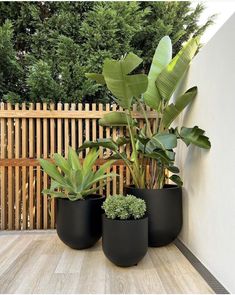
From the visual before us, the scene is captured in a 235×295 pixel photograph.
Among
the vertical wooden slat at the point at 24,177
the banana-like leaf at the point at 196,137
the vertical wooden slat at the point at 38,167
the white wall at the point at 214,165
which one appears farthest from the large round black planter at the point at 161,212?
the vertical wooden slat at the point at 24,177

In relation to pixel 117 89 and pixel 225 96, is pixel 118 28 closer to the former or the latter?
pixel 117 89

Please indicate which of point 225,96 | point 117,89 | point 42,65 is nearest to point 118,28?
point 42,65

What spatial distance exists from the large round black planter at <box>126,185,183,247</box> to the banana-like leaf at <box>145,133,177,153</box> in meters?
0.44

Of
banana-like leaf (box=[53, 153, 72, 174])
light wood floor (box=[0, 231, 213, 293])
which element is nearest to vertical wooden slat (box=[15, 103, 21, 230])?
light wood floor (box=[0, 231, 213, 293])

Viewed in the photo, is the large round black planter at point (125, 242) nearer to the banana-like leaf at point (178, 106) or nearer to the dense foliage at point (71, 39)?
the banana-like leaf at point (178, 106)

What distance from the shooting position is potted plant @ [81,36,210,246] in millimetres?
2458

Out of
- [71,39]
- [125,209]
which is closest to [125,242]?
[125,209]

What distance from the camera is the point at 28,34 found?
14.7 ft

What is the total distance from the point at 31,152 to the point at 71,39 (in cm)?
182

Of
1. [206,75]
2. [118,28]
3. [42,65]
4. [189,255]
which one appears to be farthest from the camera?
[118,28]

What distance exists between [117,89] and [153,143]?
61cm

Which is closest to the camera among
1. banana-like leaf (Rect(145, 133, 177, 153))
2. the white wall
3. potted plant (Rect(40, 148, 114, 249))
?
the white wall

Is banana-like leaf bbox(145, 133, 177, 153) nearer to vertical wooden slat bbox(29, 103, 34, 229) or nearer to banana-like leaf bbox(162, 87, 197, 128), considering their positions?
banana-like leaf bbox(162, 87, 197, 128)

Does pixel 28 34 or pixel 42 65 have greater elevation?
pixel 28 34
